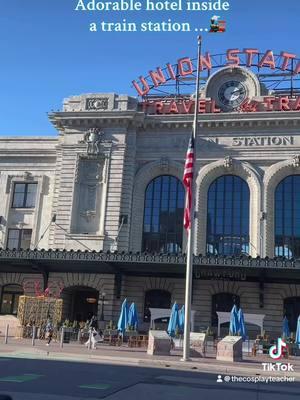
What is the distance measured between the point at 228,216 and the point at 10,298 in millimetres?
19923

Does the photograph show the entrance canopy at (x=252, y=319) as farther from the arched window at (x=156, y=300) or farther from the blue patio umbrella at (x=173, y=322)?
the arched window at (x=156, y=300)

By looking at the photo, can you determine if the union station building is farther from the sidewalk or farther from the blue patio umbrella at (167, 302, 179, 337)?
the sidewalk

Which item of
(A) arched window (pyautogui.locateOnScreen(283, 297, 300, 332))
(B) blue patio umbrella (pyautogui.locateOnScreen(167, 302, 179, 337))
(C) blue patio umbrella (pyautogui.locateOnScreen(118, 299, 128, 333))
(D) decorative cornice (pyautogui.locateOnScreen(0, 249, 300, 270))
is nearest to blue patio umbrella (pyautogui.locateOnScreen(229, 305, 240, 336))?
(B) blue patio umbrella (pyautogui.locateOnScreen(167, 302, 179, 337))

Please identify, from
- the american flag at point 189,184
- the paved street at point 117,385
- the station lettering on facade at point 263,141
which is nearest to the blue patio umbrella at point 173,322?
the american flag at point 189,184

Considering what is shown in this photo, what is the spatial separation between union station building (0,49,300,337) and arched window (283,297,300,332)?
0.08m

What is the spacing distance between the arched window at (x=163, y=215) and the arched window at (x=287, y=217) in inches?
316

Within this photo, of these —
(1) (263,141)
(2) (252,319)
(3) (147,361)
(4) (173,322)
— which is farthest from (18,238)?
(3) (147,361)

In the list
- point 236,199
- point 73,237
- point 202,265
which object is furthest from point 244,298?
point 73,237

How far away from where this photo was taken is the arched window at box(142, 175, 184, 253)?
44312mm

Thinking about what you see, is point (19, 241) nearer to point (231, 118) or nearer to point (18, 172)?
point (18, 172)

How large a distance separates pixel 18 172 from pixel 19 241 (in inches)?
262

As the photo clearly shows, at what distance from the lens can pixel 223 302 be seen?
40.8 metres

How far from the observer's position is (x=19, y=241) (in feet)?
155

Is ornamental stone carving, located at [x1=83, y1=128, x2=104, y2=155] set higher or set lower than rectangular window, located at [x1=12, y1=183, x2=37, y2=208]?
higher
